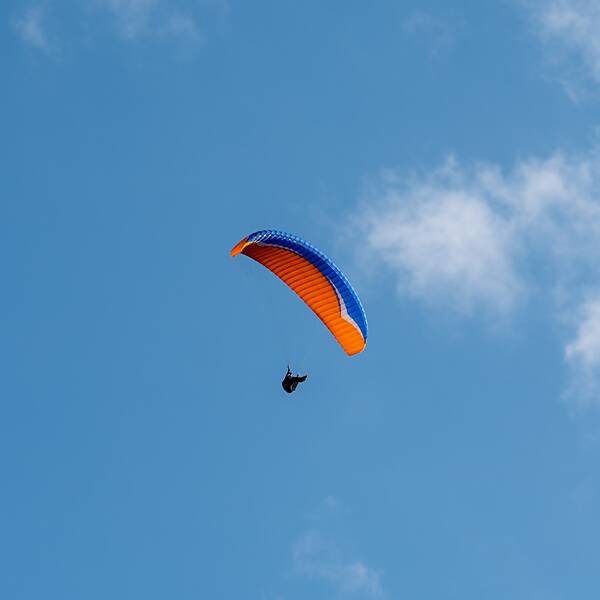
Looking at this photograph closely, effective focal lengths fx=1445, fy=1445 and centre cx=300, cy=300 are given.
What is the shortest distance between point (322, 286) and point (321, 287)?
0.08 metres

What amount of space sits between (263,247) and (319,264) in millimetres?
1844

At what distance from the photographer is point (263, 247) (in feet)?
149

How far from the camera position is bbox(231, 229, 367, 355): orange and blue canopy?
4547 cm

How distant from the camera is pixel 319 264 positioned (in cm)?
4547

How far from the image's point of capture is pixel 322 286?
46250 mm

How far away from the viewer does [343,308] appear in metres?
Result: 46.2

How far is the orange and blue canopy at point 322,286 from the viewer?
149ft

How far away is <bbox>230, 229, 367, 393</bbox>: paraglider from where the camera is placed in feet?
149

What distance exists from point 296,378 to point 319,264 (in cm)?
381

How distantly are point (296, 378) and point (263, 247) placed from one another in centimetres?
437

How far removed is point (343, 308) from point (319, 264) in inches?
69.3

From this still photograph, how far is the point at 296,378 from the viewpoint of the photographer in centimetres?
4634

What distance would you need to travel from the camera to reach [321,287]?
4631 centimetres

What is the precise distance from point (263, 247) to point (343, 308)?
10.7ft
